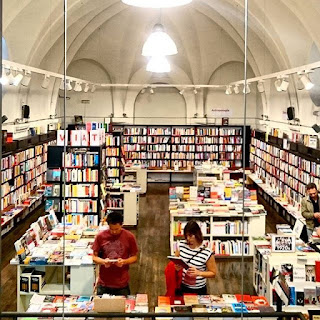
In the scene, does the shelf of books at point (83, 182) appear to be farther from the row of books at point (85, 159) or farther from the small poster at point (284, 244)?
the small poster at point (284, 244)

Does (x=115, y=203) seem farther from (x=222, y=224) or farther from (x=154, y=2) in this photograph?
(x=154, y=2)

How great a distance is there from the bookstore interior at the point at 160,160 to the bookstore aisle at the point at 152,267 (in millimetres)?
41

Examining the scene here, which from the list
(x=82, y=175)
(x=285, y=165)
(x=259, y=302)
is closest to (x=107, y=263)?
(x=259, y=302)

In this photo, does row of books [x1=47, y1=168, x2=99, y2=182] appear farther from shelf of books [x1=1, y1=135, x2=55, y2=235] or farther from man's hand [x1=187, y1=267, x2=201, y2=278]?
man's hand [x1=187, y1=267, x2=201, y2=278]

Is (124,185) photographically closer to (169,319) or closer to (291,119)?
(291,119)

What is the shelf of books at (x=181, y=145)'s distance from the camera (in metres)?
21.8

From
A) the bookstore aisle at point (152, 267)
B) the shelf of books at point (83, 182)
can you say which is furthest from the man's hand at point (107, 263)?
the shelf of books at point (83, 182)

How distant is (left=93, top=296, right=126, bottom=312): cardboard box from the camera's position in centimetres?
500

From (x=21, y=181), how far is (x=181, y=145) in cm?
852

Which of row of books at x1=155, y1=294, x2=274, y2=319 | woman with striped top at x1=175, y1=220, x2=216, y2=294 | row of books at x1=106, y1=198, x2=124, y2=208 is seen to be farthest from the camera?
row of books at x1=106, y1=198, x2=124, y2=208

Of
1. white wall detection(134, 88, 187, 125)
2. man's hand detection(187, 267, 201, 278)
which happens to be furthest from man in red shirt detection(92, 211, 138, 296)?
white wall detection(134, 88, 187, 125)

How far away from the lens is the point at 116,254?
20.7ft

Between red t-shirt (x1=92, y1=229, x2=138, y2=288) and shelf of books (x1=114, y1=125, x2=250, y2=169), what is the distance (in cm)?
1535

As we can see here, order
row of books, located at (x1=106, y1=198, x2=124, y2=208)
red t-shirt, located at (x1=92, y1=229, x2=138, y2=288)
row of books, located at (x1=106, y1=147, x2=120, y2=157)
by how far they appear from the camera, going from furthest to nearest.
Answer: row of books, located at (x1=106, y1=147, x2=120, y2=157), row of books, located at (x1=106, y1=198, x2=124, y2=208), red t-shirt, located at (x1=92, y1=229, x2=138, y2=288)
